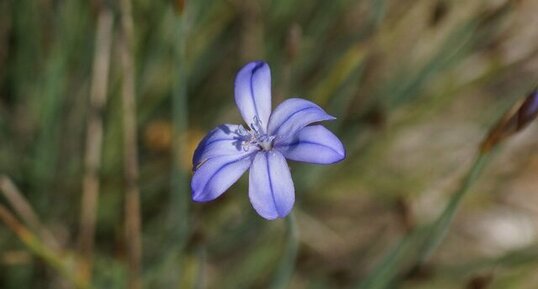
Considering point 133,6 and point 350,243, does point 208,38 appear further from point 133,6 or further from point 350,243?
point 350,243

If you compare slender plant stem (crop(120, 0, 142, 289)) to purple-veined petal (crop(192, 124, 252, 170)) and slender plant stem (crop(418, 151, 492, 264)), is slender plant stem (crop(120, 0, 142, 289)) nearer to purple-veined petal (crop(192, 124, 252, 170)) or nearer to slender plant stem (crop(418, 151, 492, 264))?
purple-veined petal (crop(192, 124, 252, 170))

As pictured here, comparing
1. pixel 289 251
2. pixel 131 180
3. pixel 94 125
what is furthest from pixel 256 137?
pixel 94 125

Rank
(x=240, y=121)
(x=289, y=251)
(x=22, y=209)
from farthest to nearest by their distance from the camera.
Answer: (x=240, y=121) → (x=22, y=209) → (x=289, y=251)

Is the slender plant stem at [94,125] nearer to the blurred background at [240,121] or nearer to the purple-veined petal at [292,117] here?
the blurred background at [240,121]

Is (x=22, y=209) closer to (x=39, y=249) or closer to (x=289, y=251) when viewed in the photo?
(x=39, y=249)

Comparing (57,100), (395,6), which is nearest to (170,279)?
(57,100)

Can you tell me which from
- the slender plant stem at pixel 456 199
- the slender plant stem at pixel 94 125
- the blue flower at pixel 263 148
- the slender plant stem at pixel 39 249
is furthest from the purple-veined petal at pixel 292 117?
the slender plant stem at pixel 94 125
